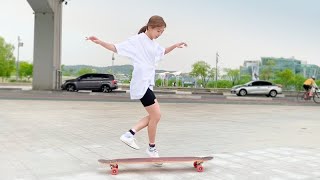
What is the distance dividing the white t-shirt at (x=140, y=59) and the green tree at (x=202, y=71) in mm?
73283

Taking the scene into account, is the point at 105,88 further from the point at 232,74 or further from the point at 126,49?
the point at 232,74

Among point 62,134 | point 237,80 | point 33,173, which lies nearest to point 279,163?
point 33,173

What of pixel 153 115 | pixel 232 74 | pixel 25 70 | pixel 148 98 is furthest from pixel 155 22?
pixel 25 70

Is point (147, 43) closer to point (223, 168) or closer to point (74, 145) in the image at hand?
point (223, 168)

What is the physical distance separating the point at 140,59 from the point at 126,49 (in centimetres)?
21

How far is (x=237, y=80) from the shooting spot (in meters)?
81.8

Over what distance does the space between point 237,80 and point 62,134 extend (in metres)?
76.0

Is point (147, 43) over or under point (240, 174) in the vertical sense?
over

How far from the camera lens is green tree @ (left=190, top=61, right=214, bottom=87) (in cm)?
7804

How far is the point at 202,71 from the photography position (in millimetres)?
77938

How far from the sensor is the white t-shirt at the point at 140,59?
16.1 feet

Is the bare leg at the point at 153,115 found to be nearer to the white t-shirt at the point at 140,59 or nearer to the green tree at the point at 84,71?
the white t-shirt at the point at 140,59

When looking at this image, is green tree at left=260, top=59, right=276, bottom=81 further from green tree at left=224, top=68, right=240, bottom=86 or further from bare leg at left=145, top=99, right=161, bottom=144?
bare leg at left=145, top=99, right=161, bottom=144

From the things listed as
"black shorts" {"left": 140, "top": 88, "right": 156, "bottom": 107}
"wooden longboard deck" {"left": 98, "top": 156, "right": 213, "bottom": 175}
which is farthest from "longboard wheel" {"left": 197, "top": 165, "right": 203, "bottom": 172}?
"black shorts" {"left": 140, "top": 88, "right": 156, "bottom": 107}
